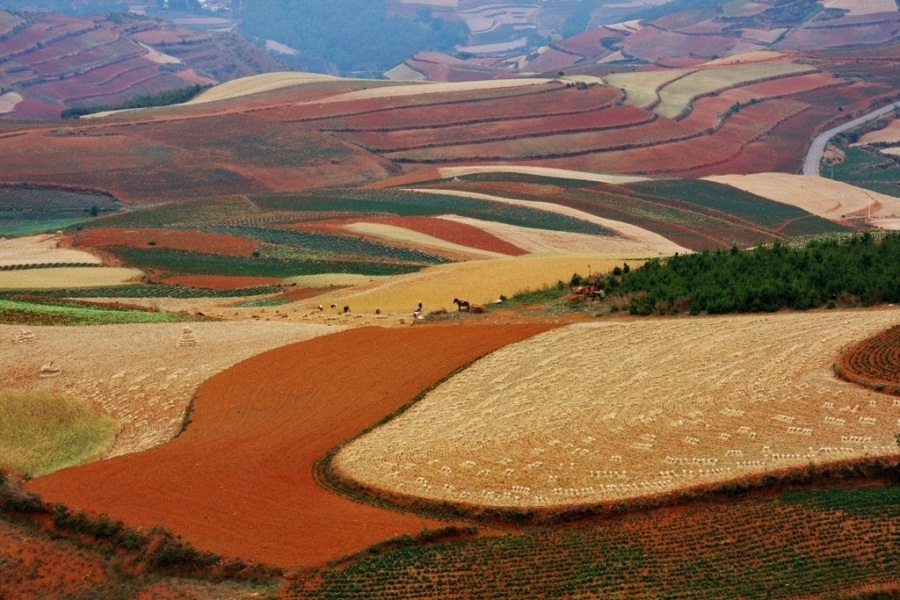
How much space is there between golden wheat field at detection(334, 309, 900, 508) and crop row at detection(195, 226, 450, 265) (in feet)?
104

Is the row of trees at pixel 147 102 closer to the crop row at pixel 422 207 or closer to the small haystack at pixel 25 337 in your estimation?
the crop row at pixel 422 207

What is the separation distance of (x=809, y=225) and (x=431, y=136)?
5020 centimetres

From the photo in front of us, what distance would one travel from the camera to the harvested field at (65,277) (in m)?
58.4

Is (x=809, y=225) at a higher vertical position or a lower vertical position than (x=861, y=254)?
lower

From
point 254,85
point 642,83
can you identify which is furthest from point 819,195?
point 254,85

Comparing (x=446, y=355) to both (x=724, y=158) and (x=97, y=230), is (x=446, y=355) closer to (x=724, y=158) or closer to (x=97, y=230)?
(x=97, y=230)

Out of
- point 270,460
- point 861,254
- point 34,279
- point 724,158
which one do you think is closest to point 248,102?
point 724,158

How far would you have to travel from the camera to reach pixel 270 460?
96.5 feet

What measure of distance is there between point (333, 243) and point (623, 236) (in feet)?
61.0

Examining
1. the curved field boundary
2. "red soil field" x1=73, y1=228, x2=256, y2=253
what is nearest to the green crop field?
"red soil field" x1=73, y1=228, x2=256, y2=253

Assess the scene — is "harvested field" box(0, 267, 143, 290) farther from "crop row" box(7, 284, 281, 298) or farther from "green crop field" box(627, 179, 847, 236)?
"green crop field" box(627, 179, 847, 236)

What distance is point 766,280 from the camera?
44156 millimetres

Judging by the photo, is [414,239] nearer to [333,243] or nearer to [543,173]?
[333,243]

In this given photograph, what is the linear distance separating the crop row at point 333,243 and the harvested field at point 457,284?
9083 millimetres
